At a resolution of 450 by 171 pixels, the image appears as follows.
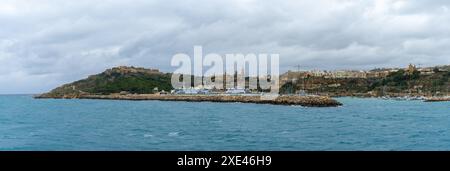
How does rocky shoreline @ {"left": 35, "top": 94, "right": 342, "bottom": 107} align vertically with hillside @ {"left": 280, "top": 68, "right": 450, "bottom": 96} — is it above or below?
below

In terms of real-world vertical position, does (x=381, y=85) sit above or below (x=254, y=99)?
Result: above

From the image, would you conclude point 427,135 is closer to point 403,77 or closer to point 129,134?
point 129,134

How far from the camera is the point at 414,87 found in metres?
108

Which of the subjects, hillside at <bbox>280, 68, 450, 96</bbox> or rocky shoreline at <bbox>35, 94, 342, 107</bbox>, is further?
hillside at <bbox>280, 68, 450, 96</bbox>

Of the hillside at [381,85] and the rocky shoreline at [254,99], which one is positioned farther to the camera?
the hillside at [381,85]

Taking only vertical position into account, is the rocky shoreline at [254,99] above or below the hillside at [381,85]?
below

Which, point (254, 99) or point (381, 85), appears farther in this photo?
point (381, 85)
